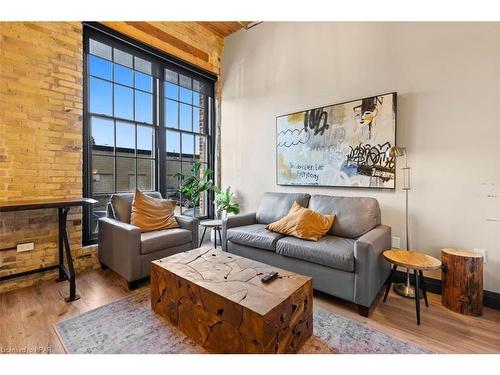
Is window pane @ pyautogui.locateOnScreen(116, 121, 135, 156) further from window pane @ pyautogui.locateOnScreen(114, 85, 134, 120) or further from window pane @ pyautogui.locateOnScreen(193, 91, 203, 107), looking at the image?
window pane @ pyautogui.locateOnScreen(193, 91, 203, 107)

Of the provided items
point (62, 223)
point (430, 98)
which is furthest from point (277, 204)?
point (62, 223)

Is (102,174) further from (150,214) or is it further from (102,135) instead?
(150,214)

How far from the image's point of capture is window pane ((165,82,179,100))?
3721 millimetres

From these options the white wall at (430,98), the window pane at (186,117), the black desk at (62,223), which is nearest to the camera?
the black desk at (62,223)

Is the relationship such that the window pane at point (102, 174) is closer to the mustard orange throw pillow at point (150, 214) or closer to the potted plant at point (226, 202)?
the mustard orange throw pillow at point (150, 214)

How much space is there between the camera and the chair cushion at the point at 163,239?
2.42 m

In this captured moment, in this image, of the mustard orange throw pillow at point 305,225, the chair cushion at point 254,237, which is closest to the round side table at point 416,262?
the mustard orange throw pillow at point 305,225

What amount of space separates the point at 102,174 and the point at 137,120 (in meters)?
0.89

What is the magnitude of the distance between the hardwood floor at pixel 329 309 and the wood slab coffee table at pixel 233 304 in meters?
0.62

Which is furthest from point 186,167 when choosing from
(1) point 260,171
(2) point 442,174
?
(2) point 442,174

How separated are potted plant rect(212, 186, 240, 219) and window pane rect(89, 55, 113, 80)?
213cm

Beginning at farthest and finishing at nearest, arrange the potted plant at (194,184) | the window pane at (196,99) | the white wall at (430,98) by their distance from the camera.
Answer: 1. the window pane at (196,99)
2. the potted plant at (194,184)
3. the white wall at (430,98)

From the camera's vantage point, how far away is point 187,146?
4055 mm

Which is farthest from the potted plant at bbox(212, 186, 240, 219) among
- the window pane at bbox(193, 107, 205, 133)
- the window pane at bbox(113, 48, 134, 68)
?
the window pane at bbox(113, 48, 134, 68)
